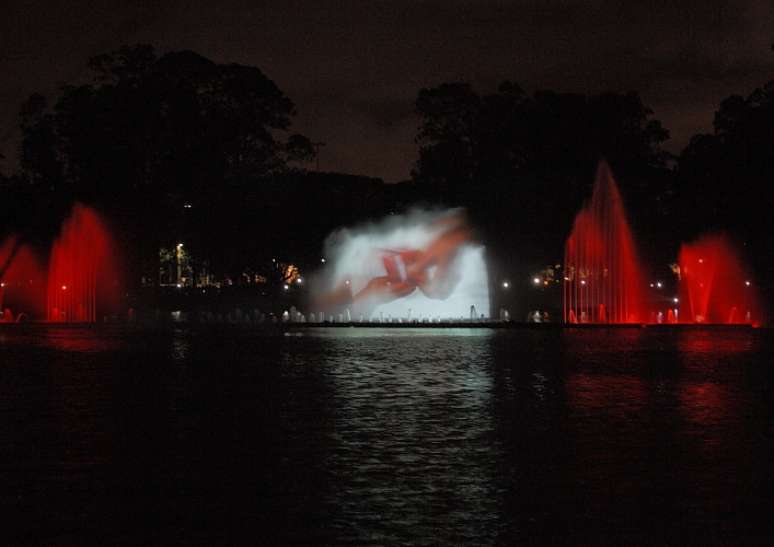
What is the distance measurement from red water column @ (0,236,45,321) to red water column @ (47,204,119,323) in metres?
0.79

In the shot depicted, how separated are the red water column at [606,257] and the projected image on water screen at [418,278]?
5128 millimetres

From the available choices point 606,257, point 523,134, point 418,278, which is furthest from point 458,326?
point 523,134

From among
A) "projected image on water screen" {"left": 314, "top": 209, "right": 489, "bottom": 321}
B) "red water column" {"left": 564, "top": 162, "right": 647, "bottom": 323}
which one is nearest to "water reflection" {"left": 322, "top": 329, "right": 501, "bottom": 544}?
"red water column" {"left": 564, "top": 162, "right": 647, "bottom": 323}

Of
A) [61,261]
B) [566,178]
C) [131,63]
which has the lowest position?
[61,261]

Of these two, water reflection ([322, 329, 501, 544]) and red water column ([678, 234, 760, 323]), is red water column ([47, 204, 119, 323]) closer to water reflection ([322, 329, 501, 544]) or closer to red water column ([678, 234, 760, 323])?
red water column ([678, 234, 760, 323])

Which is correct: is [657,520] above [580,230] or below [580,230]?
below

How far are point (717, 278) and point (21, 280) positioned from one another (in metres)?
40.9

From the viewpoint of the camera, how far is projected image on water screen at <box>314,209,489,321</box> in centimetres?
5956

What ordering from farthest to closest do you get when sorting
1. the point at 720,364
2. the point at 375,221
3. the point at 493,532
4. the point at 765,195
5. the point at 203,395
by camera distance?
the point at 375,221, the point at 765,195, the point at 720,364, the point at 203,395, the point at 493,532

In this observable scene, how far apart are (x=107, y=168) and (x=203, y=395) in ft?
176

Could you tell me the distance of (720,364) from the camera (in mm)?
24062

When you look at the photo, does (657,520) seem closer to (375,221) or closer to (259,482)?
(259,482)

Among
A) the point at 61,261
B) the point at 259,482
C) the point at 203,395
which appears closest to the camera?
the point at 259,482

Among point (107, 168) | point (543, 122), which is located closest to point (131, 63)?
point (107, 168)
